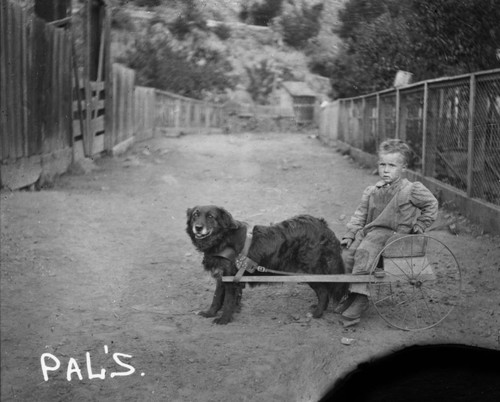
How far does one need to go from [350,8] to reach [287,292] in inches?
94.9

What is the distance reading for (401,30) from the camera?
8523mm

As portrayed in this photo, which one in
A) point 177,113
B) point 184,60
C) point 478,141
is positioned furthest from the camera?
point 177,113

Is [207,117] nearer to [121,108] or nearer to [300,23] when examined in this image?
[121,108]

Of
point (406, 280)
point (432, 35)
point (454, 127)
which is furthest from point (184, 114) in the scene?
point (406, 280)

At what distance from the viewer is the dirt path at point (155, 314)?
122 inches

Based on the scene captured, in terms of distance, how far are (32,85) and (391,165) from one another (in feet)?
18.3

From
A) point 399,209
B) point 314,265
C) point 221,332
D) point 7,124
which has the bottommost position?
point 221,332

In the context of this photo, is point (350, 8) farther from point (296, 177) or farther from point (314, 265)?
point (296, 177)

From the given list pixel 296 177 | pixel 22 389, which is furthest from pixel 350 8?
pixel 296 177

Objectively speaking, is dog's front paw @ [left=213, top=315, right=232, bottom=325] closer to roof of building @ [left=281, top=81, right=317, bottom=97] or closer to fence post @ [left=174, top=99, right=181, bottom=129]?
fence post @ [left=174, top=99, right=181, bottom=129]

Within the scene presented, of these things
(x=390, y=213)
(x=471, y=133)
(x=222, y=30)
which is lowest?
(x=390, y=213)

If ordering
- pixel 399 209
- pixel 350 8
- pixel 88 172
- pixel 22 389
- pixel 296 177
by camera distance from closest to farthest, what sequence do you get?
pixel 22 389 → pixel 399 209 → pixel 350 8 → pixel 88 172 → pixel 296 177

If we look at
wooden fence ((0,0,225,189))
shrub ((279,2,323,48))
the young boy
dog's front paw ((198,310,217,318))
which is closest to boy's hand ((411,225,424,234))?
the young boy

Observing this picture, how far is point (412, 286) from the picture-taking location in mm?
4523
